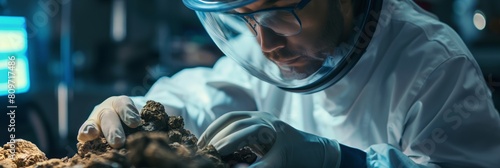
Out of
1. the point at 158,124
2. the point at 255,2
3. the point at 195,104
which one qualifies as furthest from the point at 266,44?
the point at 195,104

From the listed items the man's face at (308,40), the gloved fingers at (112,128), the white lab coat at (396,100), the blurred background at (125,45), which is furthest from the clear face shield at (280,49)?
the blurred background at (125,45)

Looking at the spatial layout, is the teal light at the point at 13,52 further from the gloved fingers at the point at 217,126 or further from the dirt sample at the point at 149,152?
the gloved fingers at the point at 217,126

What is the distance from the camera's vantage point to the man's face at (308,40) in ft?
3.47

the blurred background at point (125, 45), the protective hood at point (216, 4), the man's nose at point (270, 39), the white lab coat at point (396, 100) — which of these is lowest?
the blurred background at point (125, 45)

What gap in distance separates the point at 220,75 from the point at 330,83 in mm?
406

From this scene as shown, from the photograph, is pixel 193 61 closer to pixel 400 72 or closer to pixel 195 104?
pixel 195 104

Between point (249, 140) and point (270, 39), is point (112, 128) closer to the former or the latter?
point (249, 140)

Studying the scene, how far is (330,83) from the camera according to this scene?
3.81ft

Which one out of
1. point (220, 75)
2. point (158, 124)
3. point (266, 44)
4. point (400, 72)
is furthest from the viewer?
point (220, 75)

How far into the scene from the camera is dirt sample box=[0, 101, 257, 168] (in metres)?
0.65

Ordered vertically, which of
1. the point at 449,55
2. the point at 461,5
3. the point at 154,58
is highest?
the point at 449,55

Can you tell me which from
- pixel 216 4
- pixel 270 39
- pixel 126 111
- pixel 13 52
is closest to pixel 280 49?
pixel 270 39

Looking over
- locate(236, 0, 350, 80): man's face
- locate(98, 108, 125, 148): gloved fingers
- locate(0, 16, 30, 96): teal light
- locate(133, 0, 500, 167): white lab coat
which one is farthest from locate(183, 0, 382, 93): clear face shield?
locate(0, 16, 30, 96): teal light

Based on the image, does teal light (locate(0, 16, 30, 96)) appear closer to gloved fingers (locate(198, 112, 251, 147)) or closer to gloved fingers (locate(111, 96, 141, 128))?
gloved fingers (locate(111, 96, 141, 128))
